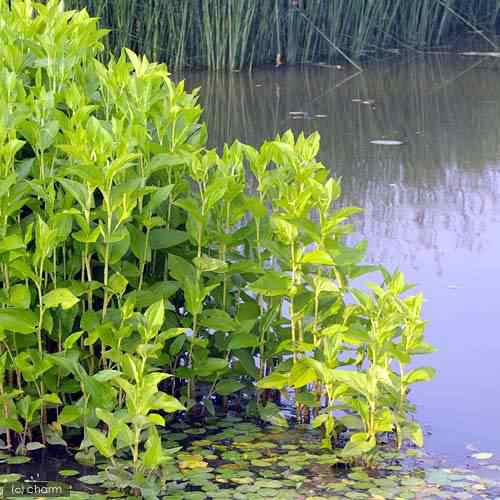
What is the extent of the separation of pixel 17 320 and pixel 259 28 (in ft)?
25.5

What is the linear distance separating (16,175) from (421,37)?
9.17 meters

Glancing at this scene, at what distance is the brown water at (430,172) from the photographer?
3465mm

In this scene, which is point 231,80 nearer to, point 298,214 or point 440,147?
point 440,147

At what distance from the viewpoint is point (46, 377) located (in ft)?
9.21

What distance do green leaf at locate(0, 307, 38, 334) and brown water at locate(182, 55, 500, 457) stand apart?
1.12 m

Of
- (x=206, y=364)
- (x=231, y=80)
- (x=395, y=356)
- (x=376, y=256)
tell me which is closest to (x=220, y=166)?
(x=206, y=364)

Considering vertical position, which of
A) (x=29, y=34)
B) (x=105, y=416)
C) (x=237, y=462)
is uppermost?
(x=29, y=34)

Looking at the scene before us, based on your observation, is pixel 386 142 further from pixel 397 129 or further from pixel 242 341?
pixel 242 341

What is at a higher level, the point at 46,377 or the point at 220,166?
the point at 220,166

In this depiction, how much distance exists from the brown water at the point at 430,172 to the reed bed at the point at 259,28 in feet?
1.03

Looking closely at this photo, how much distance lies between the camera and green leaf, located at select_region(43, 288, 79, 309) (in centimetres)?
264

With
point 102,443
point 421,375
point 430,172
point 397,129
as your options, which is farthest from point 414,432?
point 397,129

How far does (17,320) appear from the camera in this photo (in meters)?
2.68

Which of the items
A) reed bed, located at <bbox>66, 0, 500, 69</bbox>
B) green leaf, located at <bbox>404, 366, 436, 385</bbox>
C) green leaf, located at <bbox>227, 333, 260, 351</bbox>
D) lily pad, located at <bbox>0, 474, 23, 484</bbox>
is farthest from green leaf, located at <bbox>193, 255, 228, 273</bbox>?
reed bed, located at <bbox>66, 0, 500, 69</bbox>
